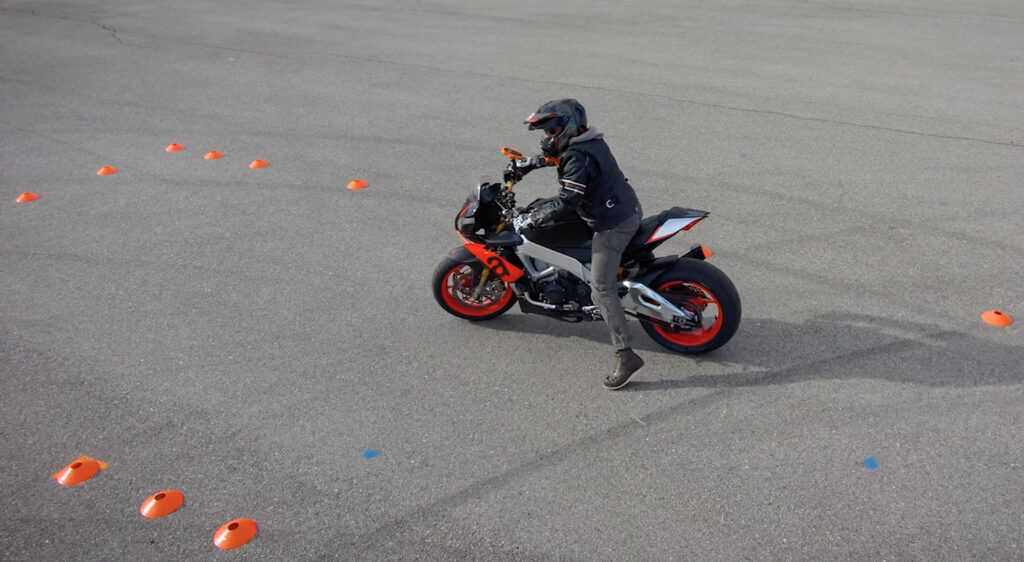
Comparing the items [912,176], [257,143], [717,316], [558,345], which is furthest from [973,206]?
[257,143]

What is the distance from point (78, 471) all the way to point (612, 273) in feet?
11.1

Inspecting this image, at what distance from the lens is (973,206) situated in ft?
24.6

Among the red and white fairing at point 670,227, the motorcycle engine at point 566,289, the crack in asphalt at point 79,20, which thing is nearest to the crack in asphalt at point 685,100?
A: the crack in asphalt at point 79,20

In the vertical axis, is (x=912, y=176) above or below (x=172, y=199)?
above

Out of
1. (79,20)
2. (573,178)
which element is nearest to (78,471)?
(573,178)

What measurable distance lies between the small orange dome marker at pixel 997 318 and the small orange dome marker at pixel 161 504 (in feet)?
17.9

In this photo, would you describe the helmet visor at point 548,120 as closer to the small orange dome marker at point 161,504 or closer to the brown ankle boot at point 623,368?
the brown ankle boot at point 623,368

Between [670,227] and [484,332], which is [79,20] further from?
[670,227]

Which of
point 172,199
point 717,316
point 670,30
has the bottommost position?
point 172,199

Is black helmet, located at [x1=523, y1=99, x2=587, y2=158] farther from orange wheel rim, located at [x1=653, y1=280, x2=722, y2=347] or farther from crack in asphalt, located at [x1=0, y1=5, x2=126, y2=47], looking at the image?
crack in asphalt, located at [x1=0, y1=5, x2=126, y2=47]

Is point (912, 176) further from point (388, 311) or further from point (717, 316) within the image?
point (388, 311)

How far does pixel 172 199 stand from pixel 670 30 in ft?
32.0

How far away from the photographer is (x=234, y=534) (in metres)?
Answer: 4.09

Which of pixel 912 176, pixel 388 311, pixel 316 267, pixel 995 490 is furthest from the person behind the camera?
pixel 912 176
